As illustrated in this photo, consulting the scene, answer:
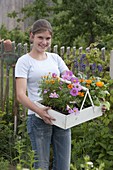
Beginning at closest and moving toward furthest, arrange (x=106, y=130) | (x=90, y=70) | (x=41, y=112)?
(x=41, y=112), (x=106, y=130), (x=90, y=70)

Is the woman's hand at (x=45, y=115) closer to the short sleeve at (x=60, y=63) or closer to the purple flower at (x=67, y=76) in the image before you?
the purple flower at (x=67, y=76)

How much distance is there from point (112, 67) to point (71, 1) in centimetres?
480

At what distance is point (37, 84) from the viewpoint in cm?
419

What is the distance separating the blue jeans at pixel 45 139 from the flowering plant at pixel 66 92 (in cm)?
18

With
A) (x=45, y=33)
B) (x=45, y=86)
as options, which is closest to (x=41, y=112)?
(x=45, y=86)

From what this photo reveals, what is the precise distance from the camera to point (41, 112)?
4055mm

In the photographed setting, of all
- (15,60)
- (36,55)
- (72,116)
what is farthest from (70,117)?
(15,60)

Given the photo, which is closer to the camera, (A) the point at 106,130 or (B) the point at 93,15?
(A) the point at 106,130

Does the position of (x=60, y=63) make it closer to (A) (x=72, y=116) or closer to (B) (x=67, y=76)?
(B) (x=67, y=76)

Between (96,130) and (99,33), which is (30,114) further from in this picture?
(99,33)

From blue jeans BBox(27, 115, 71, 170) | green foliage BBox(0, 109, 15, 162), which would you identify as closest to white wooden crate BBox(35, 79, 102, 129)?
blue jeans BBox(27, 115, 71, 170)

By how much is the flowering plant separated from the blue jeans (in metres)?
0.18

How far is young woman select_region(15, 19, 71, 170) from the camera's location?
13.6 ft

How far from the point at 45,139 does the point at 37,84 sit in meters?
0.42
